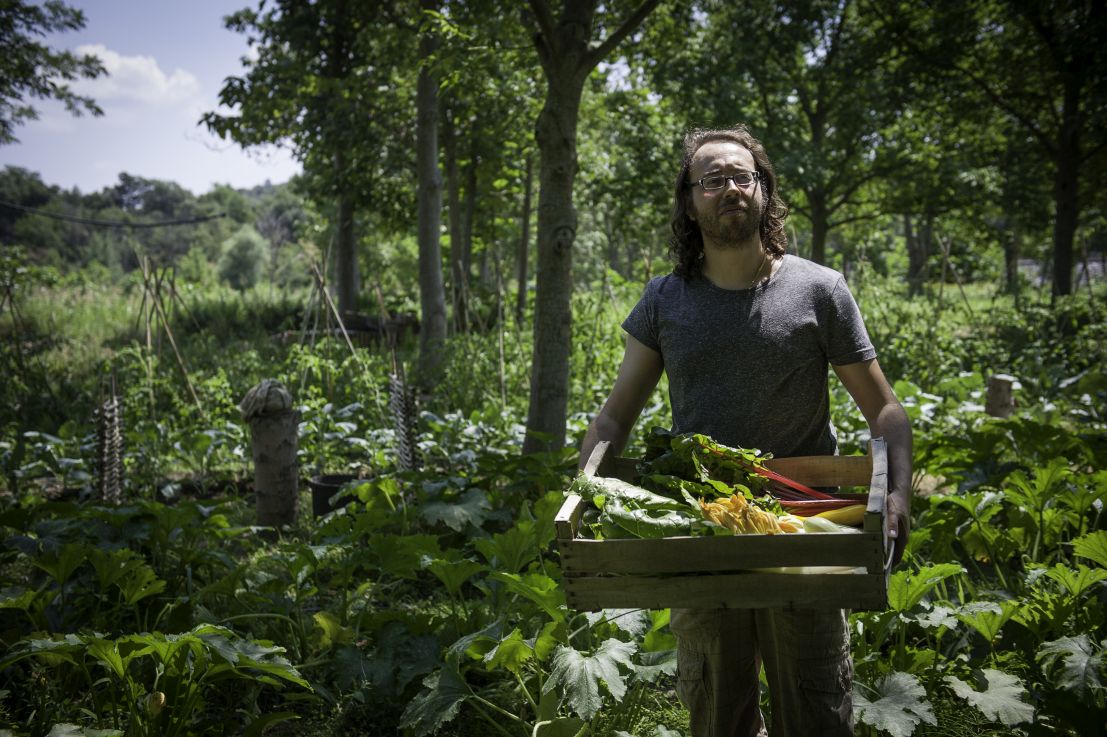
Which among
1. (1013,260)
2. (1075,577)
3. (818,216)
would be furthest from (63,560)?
(1013,260)

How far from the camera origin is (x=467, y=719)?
9.88ft

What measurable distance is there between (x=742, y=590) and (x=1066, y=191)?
12665 millimetres

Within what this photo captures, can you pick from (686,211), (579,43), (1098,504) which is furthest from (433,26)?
(1098,504)

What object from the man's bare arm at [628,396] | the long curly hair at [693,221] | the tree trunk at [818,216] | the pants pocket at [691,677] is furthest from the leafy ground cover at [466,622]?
the tree trunk at [818,216]

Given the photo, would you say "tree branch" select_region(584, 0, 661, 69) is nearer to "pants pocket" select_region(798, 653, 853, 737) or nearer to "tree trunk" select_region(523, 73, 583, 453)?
"tree trunk" select_region(523, 73, 583, 453)

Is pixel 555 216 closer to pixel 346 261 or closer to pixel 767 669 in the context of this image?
pixel 767 669

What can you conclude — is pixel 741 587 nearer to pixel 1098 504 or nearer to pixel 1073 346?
pixel 1098 504

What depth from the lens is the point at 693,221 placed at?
2316 millimetres

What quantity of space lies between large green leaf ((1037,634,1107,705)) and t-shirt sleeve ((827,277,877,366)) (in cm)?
111

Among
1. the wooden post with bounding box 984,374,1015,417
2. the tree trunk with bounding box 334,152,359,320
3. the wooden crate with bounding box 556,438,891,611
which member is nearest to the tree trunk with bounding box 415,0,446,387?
the tree trunk with bounding box 334,152,359,320

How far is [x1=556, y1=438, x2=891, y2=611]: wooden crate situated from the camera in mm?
1565

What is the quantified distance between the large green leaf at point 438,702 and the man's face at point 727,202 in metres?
1.54

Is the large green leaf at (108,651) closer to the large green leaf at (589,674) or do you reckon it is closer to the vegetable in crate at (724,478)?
the large green leaf at (589,674)

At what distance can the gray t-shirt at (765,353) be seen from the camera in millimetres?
2113
